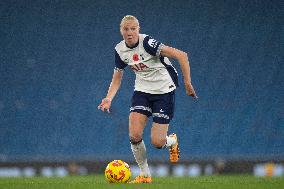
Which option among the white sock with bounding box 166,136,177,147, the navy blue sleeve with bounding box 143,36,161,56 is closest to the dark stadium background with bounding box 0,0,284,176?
the white sock with bounding box 166,136,177,147

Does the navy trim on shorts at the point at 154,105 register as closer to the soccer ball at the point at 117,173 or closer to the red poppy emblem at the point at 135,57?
the red poppy emblem at the point at 135,57

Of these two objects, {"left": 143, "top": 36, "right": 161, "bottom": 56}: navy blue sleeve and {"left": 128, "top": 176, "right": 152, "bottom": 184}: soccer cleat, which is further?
{"left": 128, "top": 176, "right": 152, "bottom": 184}: soccer cleat

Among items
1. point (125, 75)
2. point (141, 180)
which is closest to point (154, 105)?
point (141, 180)

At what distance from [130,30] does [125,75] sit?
941 cm

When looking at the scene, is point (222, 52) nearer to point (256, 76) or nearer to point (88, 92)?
point (256, 76)

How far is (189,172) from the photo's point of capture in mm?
14344

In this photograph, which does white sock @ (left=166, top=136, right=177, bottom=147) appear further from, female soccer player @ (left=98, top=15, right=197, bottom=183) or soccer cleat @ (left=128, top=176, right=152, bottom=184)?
soccer cleat @ (left=128, top=176, right=152, bottom=184)

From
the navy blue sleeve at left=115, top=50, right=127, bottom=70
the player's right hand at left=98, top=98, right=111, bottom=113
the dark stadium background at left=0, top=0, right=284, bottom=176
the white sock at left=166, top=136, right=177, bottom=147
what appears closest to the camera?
the player's right hand at left=98, top=98, right=111, bottom=113

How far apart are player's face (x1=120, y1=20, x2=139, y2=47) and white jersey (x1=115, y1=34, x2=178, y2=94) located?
0.16 m

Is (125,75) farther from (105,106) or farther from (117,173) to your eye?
(105,106)

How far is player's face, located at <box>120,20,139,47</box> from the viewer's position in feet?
26.3

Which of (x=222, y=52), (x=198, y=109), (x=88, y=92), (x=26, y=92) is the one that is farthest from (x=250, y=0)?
(x=26, y=92)

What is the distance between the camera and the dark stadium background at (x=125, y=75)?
1709cm

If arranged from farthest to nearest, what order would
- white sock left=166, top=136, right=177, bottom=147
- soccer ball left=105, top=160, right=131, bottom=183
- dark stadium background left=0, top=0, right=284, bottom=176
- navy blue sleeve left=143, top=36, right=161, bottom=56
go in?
1. dark stadium background left=0, top=0, right=284, bottom=176
2. white sock left=166, top=136, right=177, bottom=147
3. soccer ball left=105, top=160, right=131, bottom=183
4. navy blue sleeve left=143, top=36, right=161, bottom=56
